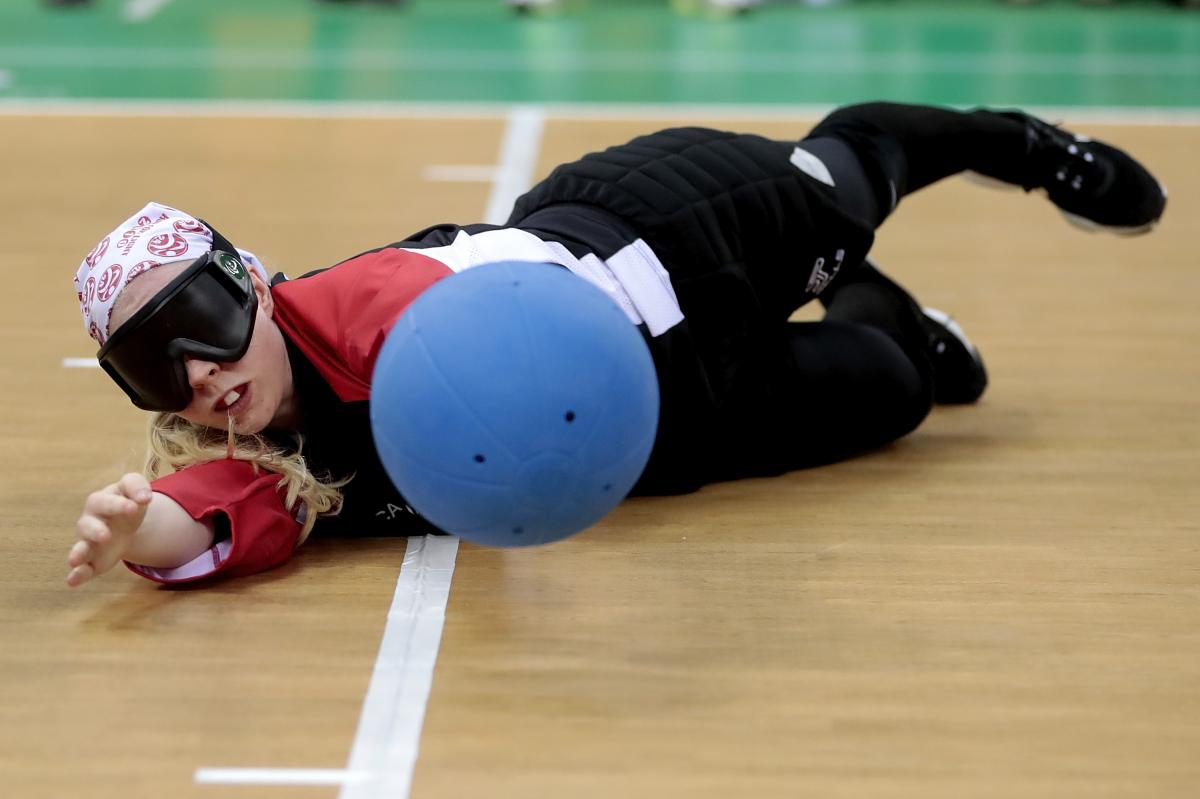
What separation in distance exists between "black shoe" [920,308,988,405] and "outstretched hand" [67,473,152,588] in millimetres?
1497

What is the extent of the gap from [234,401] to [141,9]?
5301mm

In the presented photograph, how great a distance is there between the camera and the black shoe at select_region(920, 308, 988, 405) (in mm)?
2758

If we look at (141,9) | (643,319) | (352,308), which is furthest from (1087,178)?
(141,9)

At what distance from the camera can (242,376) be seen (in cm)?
210

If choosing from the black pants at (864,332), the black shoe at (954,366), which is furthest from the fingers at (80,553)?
the black shoe at (954,366)

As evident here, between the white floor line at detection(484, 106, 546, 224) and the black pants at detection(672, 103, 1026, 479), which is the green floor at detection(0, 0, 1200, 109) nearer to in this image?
the white floor line at detection(484, 106, 546, 224)

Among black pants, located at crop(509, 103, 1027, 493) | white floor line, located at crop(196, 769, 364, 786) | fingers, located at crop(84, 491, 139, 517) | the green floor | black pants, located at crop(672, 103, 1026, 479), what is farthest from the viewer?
the green floor

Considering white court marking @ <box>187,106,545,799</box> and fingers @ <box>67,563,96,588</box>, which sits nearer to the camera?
white court marking @ <box>187,106,545,799</box>

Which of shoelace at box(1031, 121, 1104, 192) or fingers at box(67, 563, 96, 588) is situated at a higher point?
shoelace at box(1031, 121, 1104, 192)

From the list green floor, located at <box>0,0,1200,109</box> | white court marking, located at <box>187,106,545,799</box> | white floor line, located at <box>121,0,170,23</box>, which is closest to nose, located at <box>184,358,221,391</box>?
white court marking, located at <box>187,106,545,799</box>

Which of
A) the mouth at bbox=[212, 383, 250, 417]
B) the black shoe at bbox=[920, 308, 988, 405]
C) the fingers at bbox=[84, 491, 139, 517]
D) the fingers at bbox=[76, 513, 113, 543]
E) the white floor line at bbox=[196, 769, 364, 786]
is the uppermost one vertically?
the mouth at bbox=[212, 383, 250, 417]

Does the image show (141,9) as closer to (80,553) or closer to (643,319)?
(643,319)

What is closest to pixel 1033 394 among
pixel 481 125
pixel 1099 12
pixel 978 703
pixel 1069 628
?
pixel 1069 628

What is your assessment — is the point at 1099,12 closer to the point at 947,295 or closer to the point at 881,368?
the point at 947,295
